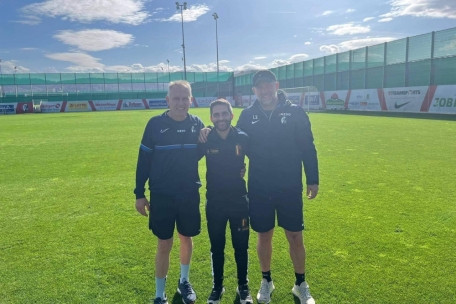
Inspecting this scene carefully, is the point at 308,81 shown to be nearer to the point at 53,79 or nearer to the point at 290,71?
the point at 290,71

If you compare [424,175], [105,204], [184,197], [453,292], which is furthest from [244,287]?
[424,175]

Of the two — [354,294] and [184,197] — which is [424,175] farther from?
[184,197]

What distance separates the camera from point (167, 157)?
10.3 feet

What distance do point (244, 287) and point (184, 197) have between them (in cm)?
103

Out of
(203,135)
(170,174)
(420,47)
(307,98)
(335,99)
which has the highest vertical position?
(420,47)

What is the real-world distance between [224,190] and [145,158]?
800 millimetres

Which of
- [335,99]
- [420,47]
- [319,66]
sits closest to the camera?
[420,47]

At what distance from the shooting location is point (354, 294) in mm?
3195

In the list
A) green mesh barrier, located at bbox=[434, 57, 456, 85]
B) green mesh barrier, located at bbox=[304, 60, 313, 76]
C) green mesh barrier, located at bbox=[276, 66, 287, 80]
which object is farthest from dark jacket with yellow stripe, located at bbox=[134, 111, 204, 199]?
green mesh barrier, located at bbox=[276, 66, 287, 80]

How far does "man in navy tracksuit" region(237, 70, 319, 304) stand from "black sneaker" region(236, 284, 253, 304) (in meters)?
0.10

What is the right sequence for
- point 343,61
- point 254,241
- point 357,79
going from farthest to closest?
point 343,61, point 357,79, point 254,241

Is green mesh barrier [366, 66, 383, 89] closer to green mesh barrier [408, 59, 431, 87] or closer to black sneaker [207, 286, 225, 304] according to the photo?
green mesh barrier [408, 59, 431, 87]

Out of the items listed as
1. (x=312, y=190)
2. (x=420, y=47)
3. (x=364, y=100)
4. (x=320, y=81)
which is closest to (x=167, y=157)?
(x=312, y=190)

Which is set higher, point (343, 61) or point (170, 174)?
point (343, 61)
